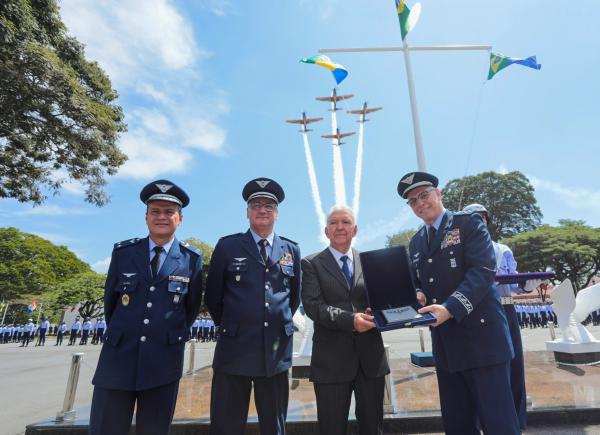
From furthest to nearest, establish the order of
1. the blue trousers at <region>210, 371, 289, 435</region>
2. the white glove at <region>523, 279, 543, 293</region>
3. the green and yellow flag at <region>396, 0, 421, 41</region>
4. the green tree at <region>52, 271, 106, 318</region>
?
1. the green tree at <region>52, 271, 106, 318</region>
2. the green and yellow flag at <region>396, 0, 421, 41</region>
3. the white glove at <region>523, 279, 543, 293</region>
4. the blue trousers at <region>210, 371, 289, 435</region>

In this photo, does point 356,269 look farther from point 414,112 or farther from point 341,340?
point 414,112

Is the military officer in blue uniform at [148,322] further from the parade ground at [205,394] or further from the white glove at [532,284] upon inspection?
the white glove at [532,284]

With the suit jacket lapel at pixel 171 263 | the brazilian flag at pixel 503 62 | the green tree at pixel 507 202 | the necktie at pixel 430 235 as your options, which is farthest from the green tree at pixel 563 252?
the suit jacket lapel at pixel 171 263

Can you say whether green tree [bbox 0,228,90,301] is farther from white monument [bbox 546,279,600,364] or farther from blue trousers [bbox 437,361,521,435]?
blue trousers [bbox 437,361,521,435]

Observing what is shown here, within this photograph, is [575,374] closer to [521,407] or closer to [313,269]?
[521,407]

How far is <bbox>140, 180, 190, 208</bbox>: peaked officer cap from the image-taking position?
307 cm

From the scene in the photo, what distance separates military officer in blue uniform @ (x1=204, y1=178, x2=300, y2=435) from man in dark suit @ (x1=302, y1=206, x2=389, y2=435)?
28 cm

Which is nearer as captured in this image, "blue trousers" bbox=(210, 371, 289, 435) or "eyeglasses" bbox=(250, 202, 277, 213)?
"blue trousers" bbox=(210, 371, 289, 435)

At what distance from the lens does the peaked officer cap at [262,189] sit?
3.24m

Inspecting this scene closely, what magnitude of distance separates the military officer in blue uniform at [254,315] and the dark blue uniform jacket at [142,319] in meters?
0.33

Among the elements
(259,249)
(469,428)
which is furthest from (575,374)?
(259,249)

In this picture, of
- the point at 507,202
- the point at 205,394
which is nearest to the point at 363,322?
the point at 205,394

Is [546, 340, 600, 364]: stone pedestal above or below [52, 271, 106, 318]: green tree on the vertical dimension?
below

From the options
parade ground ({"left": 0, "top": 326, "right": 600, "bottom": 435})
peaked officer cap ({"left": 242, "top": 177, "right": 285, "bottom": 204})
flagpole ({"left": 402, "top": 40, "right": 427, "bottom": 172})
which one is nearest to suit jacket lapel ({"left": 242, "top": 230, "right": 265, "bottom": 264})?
peaked officer cap ({"left": 242, "top": 177, "right": 285, "bottom": 204})
